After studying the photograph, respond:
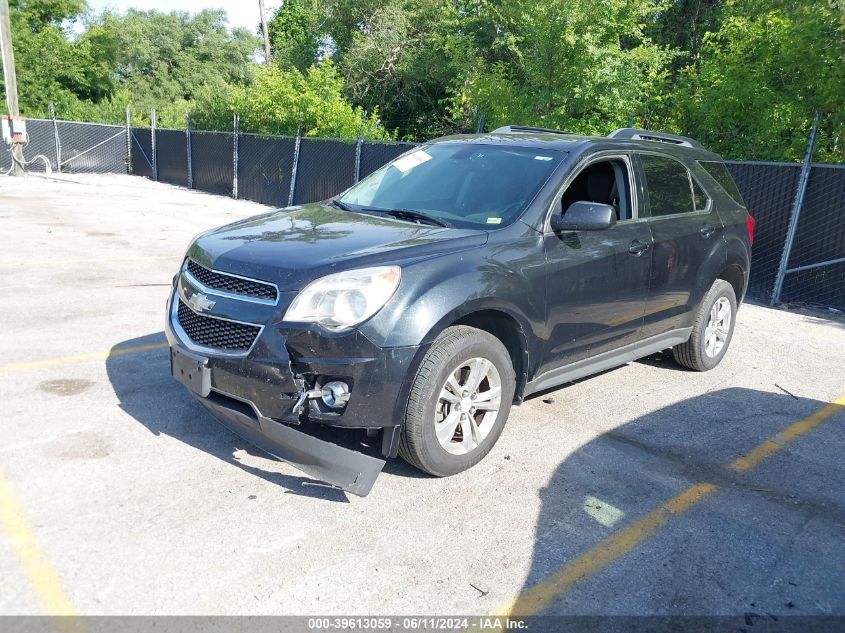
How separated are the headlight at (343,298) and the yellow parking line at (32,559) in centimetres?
145

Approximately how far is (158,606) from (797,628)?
2.51m

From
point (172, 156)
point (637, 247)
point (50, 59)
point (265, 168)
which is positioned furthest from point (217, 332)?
point (50, 59)

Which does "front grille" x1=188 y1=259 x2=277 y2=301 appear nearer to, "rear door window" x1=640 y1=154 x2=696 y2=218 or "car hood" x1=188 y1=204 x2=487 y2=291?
"car hood" x1=188 y1=204 x2=487 y2=291

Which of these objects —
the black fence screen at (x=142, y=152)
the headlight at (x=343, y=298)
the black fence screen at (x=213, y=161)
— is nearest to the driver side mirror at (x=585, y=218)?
the headlight at (x=343, y=298)

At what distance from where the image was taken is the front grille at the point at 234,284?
362cm

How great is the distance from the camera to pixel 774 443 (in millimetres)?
4777

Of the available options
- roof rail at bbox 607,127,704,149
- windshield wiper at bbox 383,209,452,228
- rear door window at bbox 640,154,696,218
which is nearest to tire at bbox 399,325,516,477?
windshield wiper at bbox 383,209,452,228

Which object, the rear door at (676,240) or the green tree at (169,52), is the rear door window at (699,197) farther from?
the green tree at (169,52)

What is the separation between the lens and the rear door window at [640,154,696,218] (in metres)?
5.21

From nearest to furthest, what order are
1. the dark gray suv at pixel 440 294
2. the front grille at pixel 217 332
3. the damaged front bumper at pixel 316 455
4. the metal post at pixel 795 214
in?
the damaged front bumper at pixel 316 455
the dark gray suv at pixel 440 294
the front grille at pixel 217 332
the metal post at pixel 795 214

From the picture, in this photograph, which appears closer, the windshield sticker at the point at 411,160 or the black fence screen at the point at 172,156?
the windshield sticker at the point at 411,160

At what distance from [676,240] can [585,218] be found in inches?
54.7

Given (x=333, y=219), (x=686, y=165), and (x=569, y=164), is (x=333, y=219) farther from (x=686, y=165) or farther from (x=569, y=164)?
(x=686, y=165)

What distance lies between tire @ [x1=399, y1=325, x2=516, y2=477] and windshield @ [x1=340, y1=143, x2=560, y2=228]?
0.83 meters
